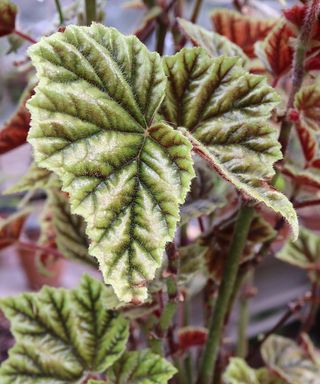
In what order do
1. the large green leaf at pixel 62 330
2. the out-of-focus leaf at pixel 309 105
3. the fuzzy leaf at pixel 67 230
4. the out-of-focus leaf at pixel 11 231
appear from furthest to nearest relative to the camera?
the out-of-focus leaf at pixel 11 231 → the fuzzy leaf at pixel 67 230 → the large green leaf at pixel 62 330 → the out-of-focus leaf at pixel 309 105

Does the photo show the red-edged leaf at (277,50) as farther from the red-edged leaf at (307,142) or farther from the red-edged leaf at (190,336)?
the red-edged leaf at (190,336)

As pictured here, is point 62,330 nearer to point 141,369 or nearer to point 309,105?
point 141,369

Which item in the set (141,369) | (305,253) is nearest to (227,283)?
(141,369)

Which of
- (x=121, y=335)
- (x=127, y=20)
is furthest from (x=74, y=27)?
(x=127, y=20)

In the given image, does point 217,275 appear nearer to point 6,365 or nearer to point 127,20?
point 6,365

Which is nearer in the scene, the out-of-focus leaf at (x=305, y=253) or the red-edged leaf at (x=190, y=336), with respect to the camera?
the red-edged leaf at (x=190, y=336)

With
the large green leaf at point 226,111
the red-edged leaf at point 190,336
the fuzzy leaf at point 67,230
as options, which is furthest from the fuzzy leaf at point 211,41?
the red-edged leaf at point 190,336
